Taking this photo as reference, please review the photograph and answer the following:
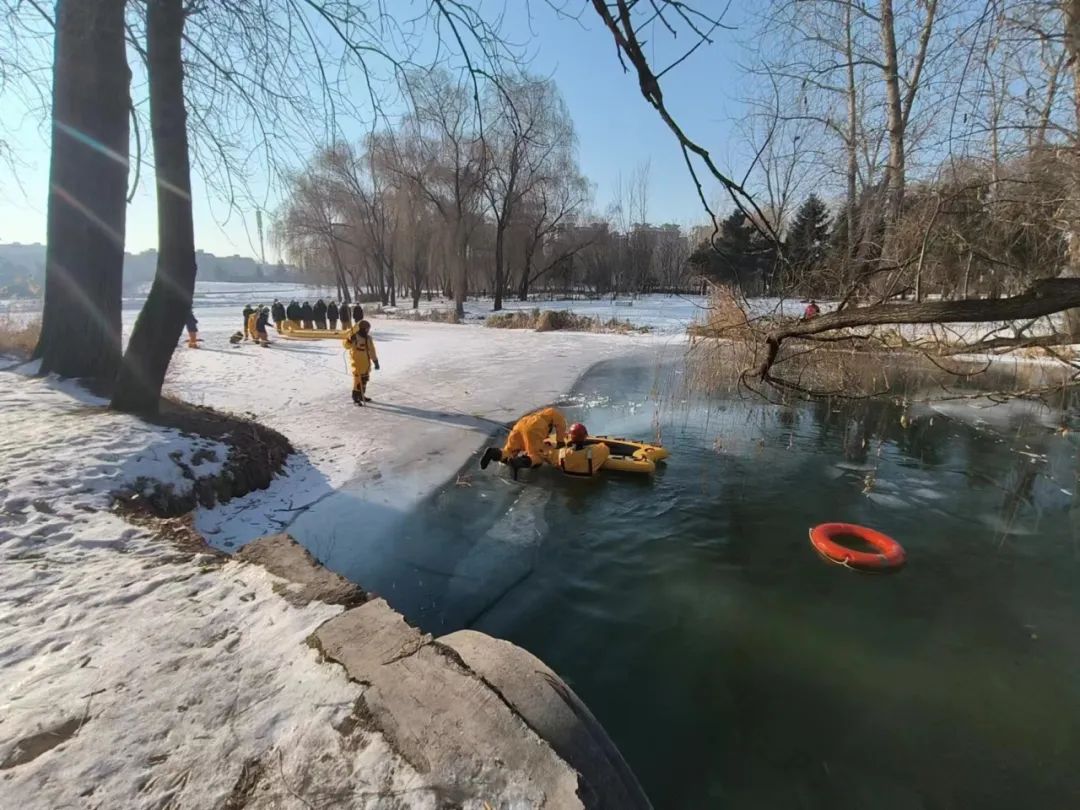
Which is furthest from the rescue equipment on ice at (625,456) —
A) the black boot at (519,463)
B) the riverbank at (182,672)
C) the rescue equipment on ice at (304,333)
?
the rescue equipment on ice at (304,333)

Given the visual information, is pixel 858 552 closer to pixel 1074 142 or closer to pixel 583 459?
pixel 583 459

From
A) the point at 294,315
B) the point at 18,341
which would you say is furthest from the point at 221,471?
the point at 294,315

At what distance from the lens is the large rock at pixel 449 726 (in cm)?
169

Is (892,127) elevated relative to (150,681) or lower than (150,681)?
elevated

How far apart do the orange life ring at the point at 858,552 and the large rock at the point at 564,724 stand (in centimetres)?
412

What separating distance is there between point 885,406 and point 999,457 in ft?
10.8

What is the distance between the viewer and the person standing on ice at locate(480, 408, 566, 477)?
714cm

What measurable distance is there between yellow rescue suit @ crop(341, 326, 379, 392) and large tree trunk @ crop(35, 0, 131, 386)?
130 inches

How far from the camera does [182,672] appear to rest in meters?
2.35

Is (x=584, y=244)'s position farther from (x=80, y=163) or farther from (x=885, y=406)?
(x=80, y=163)

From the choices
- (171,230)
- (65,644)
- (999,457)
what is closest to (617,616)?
(65,644)

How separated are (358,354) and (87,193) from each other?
4213 millimetres

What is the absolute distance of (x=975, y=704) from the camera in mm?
3629

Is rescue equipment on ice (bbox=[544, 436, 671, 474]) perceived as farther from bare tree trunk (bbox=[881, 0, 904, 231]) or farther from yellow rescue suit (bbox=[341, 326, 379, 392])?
yellow rescue suit (bbox=[341, 326, 379, 392])
